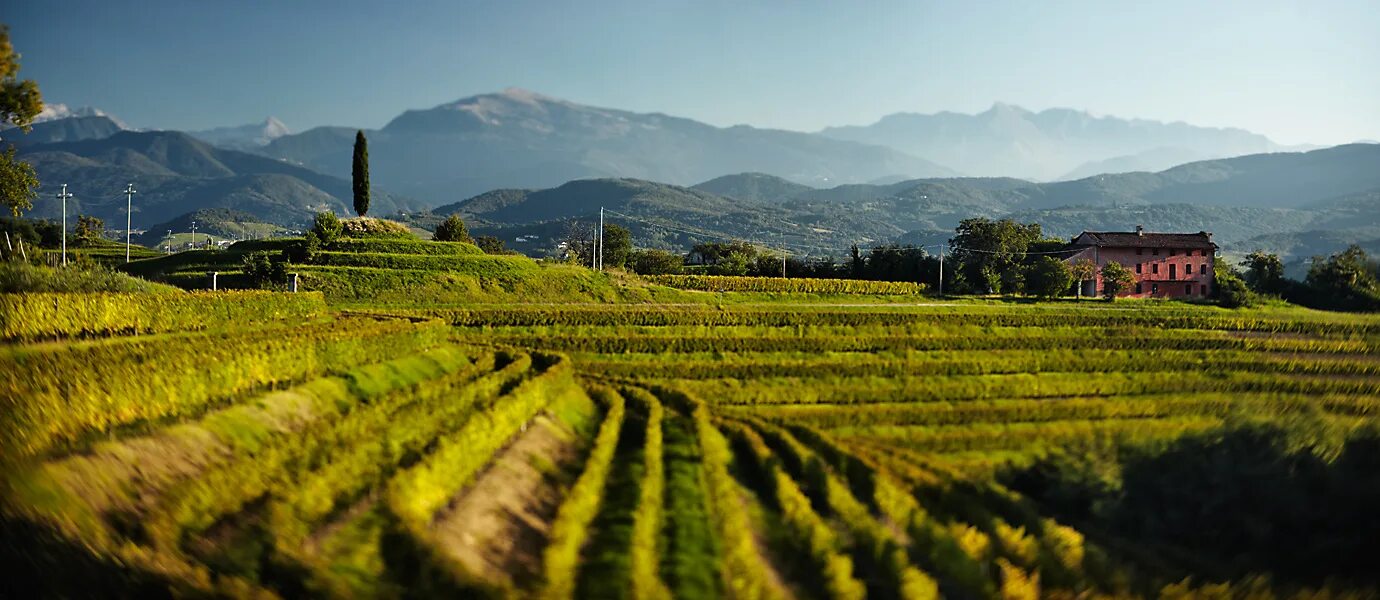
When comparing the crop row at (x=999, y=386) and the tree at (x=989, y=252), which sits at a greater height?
the tree at (x=989, y=252)

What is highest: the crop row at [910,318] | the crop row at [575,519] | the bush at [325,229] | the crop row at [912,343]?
the bush at [325,229]

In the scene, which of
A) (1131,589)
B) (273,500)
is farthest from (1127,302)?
(273,500)

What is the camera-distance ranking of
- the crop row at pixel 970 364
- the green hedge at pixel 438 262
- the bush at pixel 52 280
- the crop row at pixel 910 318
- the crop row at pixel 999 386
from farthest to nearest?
1. the green hedge at pixel 438 262
2. the crop row at pixel 910 318
3. the crop row at pixel 970 364
4. the crop row at pixel 999 386
5. the bush at pixel 52 280

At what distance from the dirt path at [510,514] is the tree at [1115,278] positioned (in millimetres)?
82739

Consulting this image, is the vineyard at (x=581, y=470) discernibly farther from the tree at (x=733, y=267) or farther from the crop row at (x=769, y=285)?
the tree at (x=733, y=267)

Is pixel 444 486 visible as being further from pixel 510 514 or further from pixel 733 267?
pixel 733 267

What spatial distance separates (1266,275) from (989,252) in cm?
2964

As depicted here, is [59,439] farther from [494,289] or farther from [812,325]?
[494,289]

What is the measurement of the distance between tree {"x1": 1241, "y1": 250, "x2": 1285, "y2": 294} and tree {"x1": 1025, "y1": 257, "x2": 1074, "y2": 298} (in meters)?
20.1

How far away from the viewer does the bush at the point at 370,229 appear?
8662 centimetres

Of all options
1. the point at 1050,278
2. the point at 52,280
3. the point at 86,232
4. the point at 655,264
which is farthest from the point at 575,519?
the point at 86,232

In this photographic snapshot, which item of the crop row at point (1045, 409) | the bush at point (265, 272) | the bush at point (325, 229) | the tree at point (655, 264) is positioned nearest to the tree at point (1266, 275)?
the crop row at point (1045, 409)

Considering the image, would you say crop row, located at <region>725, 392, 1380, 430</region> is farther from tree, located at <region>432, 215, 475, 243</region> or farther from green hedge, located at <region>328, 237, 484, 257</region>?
tree, located at <region>432, 215, 475, 243</region>

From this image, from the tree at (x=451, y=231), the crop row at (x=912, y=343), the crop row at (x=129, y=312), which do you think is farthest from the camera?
the tree at (x=451, y=231)
